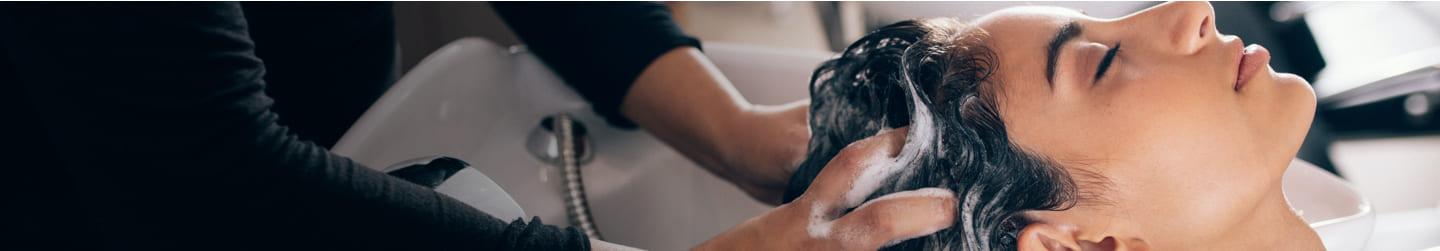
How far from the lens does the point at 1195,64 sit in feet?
1.57

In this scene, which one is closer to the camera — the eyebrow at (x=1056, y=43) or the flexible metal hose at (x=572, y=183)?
the eyebrow at (x=1056, y=43)

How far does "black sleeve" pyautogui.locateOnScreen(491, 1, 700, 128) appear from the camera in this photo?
0.72m

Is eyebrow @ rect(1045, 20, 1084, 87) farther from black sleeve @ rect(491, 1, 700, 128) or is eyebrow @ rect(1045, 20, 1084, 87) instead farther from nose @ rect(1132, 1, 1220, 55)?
black sleeve @ rect(491, 1, 700, 128)

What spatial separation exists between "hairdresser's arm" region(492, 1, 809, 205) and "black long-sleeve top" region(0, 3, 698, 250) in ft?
0.74

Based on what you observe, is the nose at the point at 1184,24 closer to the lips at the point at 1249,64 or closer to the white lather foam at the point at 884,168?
the lips at the point at 1249,64

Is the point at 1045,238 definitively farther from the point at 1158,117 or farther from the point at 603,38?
the point at 603,38

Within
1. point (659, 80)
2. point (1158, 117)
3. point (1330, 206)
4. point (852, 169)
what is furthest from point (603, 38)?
point (1330, 206)

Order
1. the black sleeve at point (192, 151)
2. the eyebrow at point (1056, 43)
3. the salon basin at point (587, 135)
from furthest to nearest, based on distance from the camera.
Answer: the salon basin at point (587, 135) < the eyebrow at point (1056, 43) < the black sleeve at point (192, 151)

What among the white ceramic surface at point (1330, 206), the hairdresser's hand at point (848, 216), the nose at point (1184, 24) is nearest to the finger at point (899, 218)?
the hairdresser's hand at point (848, 216)

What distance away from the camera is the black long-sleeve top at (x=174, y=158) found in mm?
387

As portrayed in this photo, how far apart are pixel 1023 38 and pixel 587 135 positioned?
1.25 feet

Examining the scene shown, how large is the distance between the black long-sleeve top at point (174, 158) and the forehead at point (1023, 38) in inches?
9.7

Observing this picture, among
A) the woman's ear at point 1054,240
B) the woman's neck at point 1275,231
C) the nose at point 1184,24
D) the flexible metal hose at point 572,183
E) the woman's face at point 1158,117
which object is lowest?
the flexible metal hose at point 572,183

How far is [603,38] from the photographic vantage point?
28.6 inches
